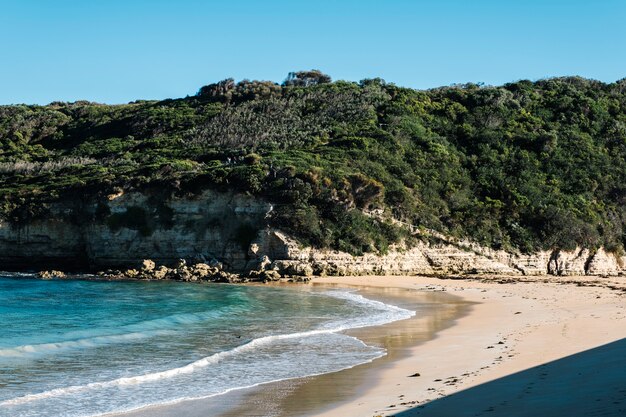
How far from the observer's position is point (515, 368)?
42.7 feet

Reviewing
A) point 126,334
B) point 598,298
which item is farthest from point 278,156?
point 126,334

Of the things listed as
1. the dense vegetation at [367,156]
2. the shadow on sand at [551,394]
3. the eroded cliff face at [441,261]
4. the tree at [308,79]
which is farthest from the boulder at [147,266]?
the tree at [308,79]

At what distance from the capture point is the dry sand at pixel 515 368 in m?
9.67

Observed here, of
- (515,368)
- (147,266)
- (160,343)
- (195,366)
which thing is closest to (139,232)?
(147,266)

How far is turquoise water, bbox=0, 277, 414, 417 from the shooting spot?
1244 centimetres

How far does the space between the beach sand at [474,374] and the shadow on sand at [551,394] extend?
2 cm

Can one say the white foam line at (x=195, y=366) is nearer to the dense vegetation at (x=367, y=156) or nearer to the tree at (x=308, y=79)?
the dense vegetation at (x=367, y=156)

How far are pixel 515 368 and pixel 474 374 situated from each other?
33.5 inches

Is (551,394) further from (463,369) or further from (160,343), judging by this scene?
(160,343)

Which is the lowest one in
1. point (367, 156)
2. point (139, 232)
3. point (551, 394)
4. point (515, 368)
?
point (515, 368)

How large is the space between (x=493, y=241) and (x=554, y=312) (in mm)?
19202

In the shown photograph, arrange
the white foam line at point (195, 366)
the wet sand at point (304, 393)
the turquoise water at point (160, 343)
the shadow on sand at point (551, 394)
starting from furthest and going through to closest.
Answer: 1. the turquoise water at point (160, 343)
2. the white foam line at point (195, 366)
3. the wet sand at point (304, 393)
4. the shadow on sand at point (551, 394)

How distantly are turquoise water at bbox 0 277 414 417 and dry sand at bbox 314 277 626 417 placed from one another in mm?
2220

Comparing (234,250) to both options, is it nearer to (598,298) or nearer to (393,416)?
(598,298)
